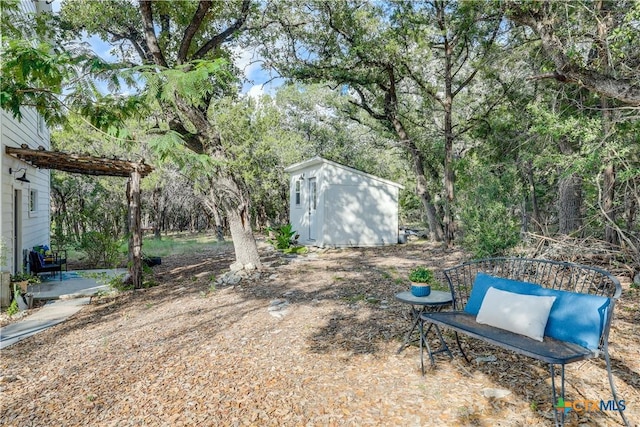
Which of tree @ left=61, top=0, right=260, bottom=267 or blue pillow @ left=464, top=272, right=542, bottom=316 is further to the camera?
tree @ left=61, top=0, right=260, bottom=267

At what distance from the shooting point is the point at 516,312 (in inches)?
123

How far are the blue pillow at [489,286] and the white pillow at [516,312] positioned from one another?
0.10m

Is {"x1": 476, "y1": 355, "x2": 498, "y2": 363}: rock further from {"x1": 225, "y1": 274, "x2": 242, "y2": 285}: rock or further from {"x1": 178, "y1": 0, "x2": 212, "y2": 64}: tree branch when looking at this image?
{"x1": 178, "y1": 0, "x2": 212, "y2": 64}: tree branch

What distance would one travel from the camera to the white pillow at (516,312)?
9.82ft

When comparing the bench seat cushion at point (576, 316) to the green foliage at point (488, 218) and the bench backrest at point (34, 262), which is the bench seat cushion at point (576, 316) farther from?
the bench backrest at point (34, 262)

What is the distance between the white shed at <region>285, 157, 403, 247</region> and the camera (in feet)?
42.2

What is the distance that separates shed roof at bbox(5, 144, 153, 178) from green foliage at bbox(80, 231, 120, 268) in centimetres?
177

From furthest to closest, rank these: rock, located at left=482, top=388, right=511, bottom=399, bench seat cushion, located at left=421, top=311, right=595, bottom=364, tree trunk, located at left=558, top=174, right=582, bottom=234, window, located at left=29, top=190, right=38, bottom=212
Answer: window, located at left=29, top=190, right=38, bottom=212, tree trunk, located at left=558, top=174, right=582, bottom=234, rock, located at left=482, top=388, right=511, bottom=399, bench seat cushion, located at left=421, top=311, right=595, bottom=364

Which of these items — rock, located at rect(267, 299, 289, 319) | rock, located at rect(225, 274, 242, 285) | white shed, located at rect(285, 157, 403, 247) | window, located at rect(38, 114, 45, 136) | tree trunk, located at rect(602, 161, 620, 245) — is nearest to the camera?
rock, located at rect(267, 299, 289, 319)

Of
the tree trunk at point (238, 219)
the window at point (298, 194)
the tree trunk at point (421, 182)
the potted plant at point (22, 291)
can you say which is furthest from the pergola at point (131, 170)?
the tree trunk at point (421, 182)

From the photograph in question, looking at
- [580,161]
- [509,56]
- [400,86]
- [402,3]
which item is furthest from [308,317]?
[400,86]

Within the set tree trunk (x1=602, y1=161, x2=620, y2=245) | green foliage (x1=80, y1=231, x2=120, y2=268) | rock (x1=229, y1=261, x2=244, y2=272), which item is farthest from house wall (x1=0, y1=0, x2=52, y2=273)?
tree trunk (x1=602, y1=161, x2=620, y2=245)

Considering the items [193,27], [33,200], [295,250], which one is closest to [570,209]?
[295,250]

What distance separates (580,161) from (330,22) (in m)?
7.63
